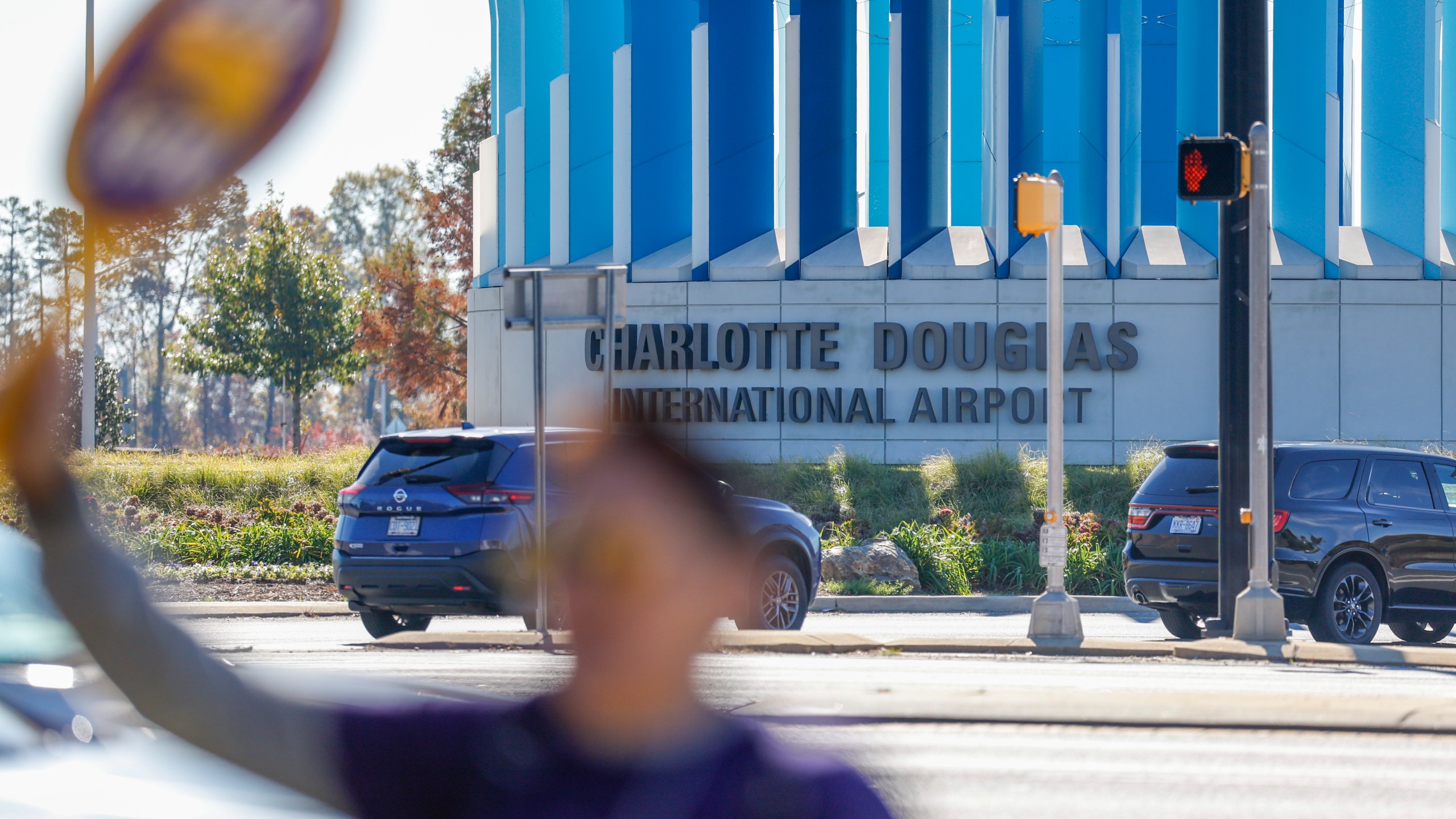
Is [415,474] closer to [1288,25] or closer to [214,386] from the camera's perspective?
[1288,25]

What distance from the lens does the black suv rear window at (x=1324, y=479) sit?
1309cm

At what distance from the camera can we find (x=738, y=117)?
28625 millimetres

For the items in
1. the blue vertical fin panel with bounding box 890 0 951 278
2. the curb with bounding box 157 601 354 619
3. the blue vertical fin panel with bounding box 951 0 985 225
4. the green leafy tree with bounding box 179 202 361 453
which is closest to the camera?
the curb with bounding box 157 601 354 619

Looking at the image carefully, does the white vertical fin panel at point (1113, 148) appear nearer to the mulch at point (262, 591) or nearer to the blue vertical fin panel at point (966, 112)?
the blue vertical fin panel at point (966, 112)

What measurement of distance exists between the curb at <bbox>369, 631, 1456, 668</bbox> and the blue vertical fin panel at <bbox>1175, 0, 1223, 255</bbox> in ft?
56.8

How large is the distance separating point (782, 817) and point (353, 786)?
0.70 m

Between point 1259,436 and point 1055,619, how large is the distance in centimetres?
223

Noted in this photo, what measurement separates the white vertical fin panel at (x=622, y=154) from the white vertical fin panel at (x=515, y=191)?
260 centimetres

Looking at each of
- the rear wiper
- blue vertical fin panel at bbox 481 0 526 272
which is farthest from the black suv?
blue vertical fin panel at bbox 481 0 526 272

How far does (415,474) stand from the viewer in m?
11.9

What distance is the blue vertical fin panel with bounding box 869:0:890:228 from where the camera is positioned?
34188 mm

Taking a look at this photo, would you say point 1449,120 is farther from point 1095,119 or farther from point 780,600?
point 780,600

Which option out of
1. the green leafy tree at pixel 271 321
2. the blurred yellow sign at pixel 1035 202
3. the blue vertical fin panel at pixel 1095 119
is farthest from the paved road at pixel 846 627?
the green leafy tree at pixel 271 321

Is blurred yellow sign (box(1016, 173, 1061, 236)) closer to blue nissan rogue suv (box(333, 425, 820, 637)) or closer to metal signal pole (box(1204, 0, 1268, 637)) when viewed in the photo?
Answer: metal signal pole (box(1204, 0, 1268, 637))
